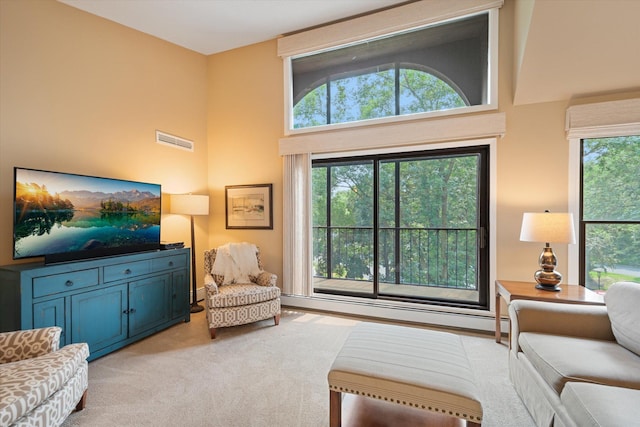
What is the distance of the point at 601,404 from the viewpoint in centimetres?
120

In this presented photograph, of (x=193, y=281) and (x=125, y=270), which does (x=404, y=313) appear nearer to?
(x=193, y=281)

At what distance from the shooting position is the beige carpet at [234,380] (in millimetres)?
1838

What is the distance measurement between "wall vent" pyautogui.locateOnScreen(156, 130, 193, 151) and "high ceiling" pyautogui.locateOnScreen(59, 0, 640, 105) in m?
1.27

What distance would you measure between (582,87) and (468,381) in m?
2.93

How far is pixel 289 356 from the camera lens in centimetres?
262

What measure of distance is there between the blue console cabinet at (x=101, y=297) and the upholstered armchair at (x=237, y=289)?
447 mm

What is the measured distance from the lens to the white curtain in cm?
383

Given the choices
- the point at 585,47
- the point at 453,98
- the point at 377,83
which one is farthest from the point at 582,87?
the point at 377,83

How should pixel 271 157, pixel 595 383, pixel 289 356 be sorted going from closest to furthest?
pixel 595 383 < pixel 289 356 < pixel 271 157

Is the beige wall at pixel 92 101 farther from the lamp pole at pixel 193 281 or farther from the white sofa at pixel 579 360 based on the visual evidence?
the white sofa at pixel 579 360

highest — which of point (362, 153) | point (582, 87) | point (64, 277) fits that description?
point (582, 87)

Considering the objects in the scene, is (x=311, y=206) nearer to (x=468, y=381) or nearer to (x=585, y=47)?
(x=468, y=381)

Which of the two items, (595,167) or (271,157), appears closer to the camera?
(595,167)

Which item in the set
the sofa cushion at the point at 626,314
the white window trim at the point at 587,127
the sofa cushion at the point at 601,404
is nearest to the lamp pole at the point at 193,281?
the sofa cushion at the point at 601,404
